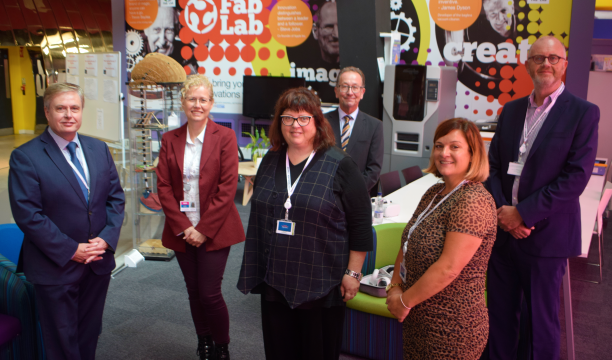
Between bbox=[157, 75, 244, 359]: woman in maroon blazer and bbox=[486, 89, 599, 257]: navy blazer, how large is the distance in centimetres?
148

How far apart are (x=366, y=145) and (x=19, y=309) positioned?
227cm

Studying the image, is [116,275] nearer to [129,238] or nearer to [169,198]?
[129,238]

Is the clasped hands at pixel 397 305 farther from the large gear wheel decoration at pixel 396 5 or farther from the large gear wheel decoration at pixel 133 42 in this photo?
the large gear wheel decoration at pixel 133 42

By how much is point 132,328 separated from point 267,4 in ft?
20.9

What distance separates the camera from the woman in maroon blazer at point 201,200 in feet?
7.99

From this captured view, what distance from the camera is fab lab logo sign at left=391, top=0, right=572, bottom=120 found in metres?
6.15

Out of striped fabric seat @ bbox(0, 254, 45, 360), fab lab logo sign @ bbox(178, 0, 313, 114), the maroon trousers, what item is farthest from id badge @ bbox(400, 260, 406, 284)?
fab lab logo sign @ bbox(178, 0, 313, 114)

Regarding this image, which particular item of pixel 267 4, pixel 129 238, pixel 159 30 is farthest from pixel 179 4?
pixel 129 238

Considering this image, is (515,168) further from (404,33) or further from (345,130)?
(404,33)

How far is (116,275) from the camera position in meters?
4.01

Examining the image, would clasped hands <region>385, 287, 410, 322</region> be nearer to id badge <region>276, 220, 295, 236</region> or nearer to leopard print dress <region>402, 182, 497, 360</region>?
leopard print dress <region>402, 182, 497, 360</region>

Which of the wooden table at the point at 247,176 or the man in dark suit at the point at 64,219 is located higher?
the man in dark suit at the point at 64,219

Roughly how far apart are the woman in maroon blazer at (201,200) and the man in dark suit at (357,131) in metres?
0.93

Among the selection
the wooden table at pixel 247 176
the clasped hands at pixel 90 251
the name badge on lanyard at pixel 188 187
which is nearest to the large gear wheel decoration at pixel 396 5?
the wooden table at pixel 247 176
